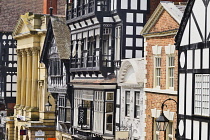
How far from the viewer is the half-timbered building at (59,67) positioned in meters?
55.8

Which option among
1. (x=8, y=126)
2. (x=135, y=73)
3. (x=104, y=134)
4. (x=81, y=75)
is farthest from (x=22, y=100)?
(x=135, y=73)

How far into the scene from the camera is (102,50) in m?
47.6

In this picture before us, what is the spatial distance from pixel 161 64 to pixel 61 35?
21.1 metres

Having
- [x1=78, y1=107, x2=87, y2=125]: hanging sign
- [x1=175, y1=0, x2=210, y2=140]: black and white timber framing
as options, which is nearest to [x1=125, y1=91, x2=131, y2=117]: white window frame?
[x1=78, y1=107, x2=87, y2=125]: hanging sign

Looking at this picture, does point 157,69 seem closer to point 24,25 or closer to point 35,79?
point 35,79

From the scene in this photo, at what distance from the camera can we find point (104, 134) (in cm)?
4609

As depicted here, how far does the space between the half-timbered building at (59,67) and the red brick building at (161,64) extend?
53.9 feet

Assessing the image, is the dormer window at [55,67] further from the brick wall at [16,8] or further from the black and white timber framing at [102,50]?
the brick wall at [16,8]

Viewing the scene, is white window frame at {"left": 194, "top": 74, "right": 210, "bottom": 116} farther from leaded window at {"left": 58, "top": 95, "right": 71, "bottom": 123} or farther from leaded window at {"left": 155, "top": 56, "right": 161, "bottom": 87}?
leaded window at {"left": 58, "top": 95, "right": 71, "bottom": 123}

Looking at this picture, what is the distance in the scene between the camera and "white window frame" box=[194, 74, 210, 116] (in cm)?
2975

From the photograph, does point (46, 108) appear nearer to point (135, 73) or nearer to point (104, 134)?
point (104, 134)

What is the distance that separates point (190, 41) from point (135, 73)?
919cm

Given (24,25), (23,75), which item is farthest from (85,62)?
(23,75)

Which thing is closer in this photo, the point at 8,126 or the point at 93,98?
the point at 93,98
